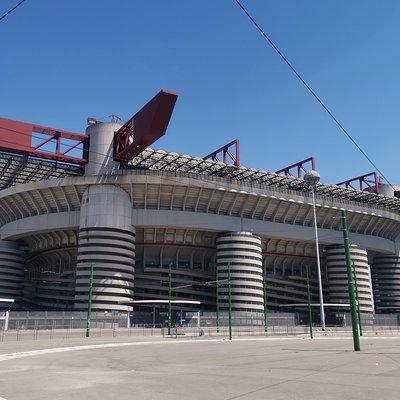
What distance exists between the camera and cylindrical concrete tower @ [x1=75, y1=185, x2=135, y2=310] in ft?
204

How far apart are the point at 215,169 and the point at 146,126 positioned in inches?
742

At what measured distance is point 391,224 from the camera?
297ft

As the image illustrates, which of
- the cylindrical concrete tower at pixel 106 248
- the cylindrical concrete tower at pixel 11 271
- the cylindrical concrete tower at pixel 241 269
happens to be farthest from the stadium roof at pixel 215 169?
the cylindrical concrete tower at pixel 11 271

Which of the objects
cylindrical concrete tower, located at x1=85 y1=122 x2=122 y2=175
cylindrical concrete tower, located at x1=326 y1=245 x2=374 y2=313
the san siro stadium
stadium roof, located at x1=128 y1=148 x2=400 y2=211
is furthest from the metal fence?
cylindrical concrete tower, located at x1=326 y1=245 x2=374 y2=313

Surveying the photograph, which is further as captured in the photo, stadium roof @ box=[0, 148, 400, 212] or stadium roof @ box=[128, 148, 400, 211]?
stadium roof @ box=[128, 148, 400, 211]

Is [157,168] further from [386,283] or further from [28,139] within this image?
[386,283]

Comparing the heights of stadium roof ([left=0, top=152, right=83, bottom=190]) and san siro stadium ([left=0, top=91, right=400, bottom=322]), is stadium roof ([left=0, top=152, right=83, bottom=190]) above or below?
above

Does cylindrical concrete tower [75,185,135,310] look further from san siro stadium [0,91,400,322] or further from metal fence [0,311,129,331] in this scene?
metal fence [0,311,129,331]

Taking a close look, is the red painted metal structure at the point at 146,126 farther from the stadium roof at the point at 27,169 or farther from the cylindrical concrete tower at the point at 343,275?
the cylindrical concrete tower at the point at 343,275

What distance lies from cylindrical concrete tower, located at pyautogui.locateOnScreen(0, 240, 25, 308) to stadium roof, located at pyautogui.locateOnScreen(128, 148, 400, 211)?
25048mm

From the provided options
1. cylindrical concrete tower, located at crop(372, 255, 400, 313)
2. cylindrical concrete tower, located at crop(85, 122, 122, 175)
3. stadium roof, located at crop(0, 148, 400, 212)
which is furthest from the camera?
cylindrical concrete tower, located at crop(372, 255, 400, 313)

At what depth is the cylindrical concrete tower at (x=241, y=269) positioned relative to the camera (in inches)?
2697

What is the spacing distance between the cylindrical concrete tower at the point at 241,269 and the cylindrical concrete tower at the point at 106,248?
14315 mm

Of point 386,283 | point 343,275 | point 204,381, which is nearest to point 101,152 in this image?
point 343,275
